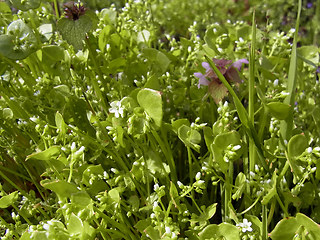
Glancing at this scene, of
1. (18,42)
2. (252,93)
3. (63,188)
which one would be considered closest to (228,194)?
(252,93)

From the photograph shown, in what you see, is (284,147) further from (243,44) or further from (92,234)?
(92,234)

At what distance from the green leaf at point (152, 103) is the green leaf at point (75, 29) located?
0.61ft

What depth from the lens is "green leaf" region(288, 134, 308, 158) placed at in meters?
0.68

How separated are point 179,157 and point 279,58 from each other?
333 millimetres

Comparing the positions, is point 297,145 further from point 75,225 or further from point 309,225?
point 75,225

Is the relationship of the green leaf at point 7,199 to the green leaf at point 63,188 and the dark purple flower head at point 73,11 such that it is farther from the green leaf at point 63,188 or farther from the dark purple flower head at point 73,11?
the dark purple flower head at point 73,11

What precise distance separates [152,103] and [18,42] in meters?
0.33

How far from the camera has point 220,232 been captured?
67 cm

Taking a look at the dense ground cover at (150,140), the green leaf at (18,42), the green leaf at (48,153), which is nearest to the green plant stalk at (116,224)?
the dense ground cover at (150,140)

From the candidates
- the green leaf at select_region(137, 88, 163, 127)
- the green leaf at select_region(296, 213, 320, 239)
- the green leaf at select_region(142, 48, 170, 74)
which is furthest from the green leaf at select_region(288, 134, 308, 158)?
the green leaf at select_region(142, 48, 170, 74)

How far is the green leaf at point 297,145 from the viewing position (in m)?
0.68

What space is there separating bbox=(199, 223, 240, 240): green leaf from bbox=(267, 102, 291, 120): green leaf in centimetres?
21

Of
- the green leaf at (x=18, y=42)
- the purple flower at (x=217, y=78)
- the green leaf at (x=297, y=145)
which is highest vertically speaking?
the green leaf at (x=18, y=42)

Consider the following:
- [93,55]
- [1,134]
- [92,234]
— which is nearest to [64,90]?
[93,55]
